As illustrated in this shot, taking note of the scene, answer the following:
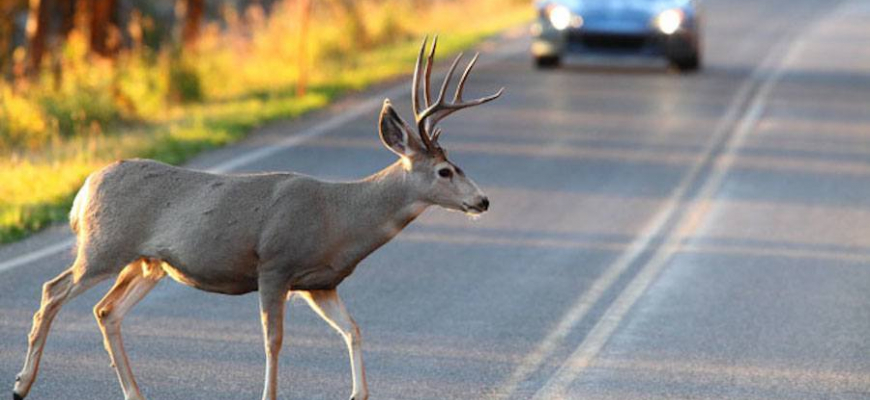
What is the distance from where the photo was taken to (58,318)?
33.8 feet

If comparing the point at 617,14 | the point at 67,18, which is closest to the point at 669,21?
the point at 617,14

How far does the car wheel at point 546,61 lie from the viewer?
85.4 ft

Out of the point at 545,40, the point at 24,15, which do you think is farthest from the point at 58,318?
the point at 24,15

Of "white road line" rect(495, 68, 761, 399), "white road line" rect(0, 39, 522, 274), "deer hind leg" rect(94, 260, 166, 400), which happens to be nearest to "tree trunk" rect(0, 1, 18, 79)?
"white road line" rect(0, 39, 522, 274)

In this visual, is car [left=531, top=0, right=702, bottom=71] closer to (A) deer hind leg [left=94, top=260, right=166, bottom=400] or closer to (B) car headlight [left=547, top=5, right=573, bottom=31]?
(B) car headlight [left=547, top=5, right=573, bottom=31]

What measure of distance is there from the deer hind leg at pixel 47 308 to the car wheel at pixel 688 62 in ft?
60.5

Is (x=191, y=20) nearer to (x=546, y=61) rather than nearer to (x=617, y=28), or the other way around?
(x=546, y=61)

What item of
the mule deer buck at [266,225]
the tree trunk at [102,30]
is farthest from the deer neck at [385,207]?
the tree trunk at [102,30]

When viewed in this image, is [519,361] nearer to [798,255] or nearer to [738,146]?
[798,255]

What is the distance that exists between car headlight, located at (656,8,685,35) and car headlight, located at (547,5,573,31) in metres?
1.15

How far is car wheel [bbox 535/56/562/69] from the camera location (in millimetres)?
26016

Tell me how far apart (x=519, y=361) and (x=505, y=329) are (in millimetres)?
866

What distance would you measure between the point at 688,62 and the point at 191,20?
6.82 meters

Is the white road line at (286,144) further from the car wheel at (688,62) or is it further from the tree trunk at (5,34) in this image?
the tree trunk at (5,34)
